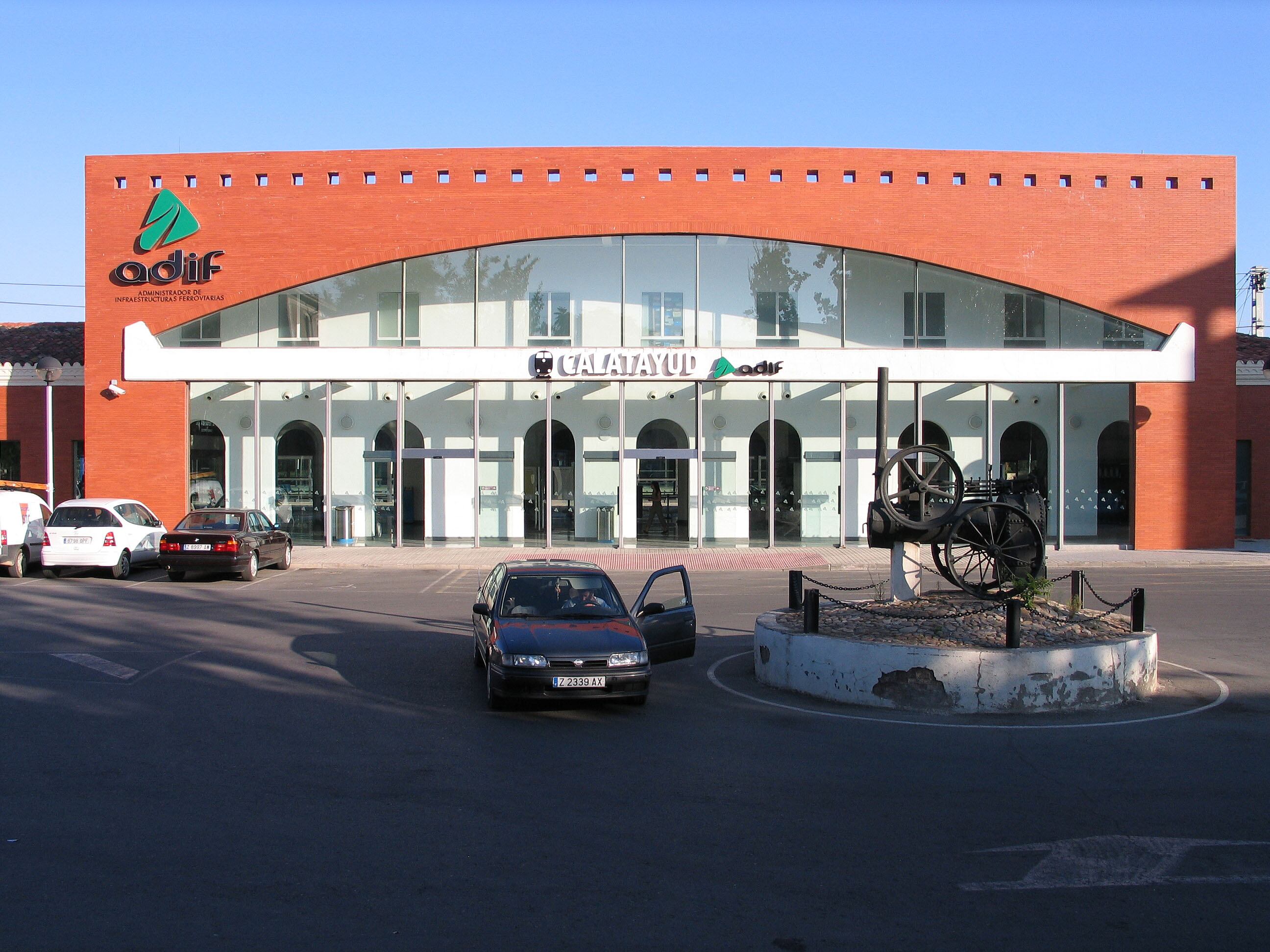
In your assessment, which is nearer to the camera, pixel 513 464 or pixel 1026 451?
pixel 513 464

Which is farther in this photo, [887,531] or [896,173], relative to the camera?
[896,173]

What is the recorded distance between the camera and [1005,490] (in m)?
12.3

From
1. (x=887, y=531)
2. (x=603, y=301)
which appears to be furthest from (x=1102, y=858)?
(x=603, y=301)

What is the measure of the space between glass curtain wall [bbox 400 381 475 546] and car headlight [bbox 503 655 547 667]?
761 inches

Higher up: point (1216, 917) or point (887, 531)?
point (887, 531)

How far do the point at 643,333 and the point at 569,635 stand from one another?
18802 millimetres

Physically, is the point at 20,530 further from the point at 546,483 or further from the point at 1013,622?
the point at 1013,622

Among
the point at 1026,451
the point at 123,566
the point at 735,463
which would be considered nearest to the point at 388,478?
the point at 123,566

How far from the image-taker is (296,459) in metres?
28.0

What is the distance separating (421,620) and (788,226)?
653 inches

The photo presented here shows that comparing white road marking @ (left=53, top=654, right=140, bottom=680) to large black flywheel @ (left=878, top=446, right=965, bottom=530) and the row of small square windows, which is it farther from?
the row of small square windows

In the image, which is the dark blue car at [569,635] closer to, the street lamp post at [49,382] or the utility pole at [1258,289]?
the street lamp post at [49,382]

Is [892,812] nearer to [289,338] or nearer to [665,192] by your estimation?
[665,192]

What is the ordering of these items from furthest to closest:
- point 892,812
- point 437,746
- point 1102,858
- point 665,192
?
1. point 665,192
2. point 437,746
3. point 892,812
4. point 1102,858
